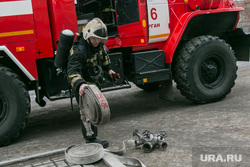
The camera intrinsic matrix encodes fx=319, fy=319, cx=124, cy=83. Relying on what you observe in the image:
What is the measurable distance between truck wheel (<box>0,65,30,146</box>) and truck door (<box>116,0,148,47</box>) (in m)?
2.00

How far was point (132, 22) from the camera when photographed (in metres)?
5.52

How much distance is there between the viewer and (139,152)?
12.9 feet

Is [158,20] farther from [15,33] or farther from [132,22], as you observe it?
[15,33]

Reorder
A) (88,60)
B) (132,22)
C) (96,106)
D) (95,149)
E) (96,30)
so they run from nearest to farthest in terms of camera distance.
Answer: (96,106)
(95,149)
(96,30)
(88,60)
(132,22)

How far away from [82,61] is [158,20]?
6.92 ft

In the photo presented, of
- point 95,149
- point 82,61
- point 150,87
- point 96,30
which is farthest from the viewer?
point 150,87

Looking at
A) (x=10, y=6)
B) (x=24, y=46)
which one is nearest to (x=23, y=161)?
(x=24, y=46)

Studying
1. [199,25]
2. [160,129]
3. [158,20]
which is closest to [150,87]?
[199,25]

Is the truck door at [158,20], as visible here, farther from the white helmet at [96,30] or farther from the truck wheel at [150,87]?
the truck wheel at [150,87]

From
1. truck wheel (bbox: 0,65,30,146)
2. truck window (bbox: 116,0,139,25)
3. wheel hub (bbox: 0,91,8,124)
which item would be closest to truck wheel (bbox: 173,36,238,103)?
truck window (bbox: 116,0,139,25)

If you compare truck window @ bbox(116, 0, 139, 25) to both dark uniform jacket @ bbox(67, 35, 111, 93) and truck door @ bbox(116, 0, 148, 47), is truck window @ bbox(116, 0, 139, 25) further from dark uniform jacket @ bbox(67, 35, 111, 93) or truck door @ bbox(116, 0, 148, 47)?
dark uniform jacket @ bbox(67, 35, 111, 93)

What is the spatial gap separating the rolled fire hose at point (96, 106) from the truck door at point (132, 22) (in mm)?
2156

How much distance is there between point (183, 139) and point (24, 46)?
2.68 m

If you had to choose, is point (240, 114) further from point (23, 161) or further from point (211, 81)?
point (23, 161)
